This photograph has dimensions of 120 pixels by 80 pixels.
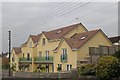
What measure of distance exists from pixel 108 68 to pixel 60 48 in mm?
21095

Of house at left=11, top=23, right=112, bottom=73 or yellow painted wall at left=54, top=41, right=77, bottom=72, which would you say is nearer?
yellow painted wall at left=54, top=41, right=77, bottom=72

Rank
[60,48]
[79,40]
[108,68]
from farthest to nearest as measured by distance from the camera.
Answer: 1. [60,48]
2. [79,40]
3. [108,68]

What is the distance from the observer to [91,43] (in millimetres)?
42000

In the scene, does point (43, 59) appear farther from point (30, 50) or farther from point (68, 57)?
point (68, 57)

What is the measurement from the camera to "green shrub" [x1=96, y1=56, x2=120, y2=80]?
23484 millimetres

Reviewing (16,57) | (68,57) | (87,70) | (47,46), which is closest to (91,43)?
(68,57)

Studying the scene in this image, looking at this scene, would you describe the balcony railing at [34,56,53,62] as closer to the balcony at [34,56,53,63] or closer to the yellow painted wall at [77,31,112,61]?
the balcony at [34,56,53,63]

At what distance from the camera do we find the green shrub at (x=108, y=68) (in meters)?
23.5

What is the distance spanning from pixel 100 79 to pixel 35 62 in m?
31.8

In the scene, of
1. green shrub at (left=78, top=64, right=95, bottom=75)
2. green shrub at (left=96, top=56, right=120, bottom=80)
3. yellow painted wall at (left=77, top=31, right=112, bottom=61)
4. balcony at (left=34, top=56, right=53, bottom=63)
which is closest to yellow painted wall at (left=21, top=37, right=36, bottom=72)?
balcony at (left=34, top=56, right=53, bottom=63)

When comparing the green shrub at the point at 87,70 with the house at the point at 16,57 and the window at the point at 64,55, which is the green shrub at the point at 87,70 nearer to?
the window at the point at 64,55

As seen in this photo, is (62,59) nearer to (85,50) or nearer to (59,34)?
(85,50)

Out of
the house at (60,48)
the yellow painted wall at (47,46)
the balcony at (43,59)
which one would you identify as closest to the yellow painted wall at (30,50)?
the house at (60,48)

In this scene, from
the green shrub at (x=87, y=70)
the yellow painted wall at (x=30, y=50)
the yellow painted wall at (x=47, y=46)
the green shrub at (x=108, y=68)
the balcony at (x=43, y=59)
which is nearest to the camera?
the green shrub at (x=108, y=68)
